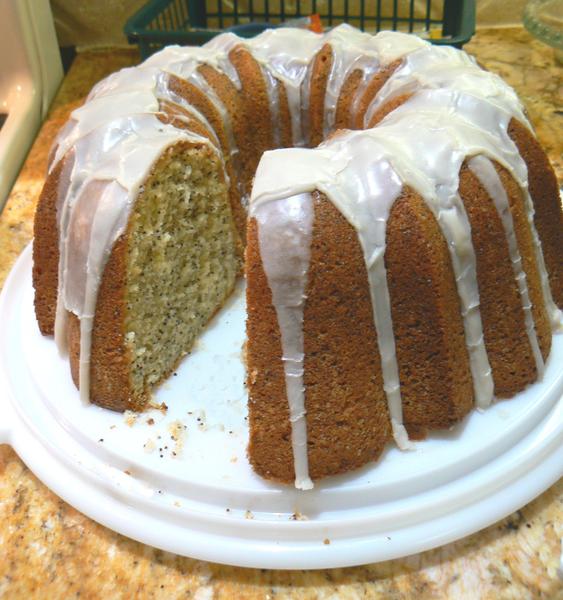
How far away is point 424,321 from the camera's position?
1.12 m

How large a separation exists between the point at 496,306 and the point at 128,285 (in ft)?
1.94

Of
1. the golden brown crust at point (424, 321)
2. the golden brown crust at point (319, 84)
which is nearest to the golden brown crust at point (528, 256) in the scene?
the golden brown crust at point (424, 321)

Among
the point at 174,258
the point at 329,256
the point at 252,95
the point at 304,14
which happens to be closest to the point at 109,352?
the point at 174,258

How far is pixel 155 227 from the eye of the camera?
1.24m

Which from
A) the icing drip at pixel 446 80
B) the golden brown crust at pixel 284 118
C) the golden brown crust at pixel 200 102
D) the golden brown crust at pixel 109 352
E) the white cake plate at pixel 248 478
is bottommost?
the white cake plate at pixel 248 478

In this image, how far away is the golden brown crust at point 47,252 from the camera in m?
1.30

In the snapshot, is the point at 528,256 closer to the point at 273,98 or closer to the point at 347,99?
the point at 347,99

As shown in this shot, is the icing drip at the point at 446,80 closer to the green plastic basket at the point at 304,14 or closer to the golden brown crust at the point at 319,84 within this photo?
the golden brown crust at the point at 319,84

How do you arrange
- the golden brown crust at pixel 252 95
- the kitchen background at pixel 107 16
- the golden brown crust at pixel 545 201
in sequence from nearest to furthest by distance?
1. the golden brown crust at pixel 545 201
2. the golden brown crust at pixel 252 95
3. the kitchen background at pixel 107 16

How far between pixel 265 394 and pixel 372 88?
0.68 meters

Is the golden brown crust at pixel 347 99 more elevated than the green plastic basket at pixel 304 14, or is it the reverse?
the golden brown crust at pixel 347 99

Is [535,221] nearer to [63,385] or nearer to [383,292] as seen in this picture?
[383,292]

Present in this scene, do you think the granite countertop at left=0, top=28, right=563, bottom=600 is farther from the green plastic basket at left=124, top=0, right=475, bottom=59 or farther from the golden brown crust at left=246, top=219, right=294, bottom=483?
the green plastic basket at left=124, top=0, right=475, bottom=59

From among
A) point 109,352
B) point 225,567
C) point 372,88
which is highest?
point 372,88
